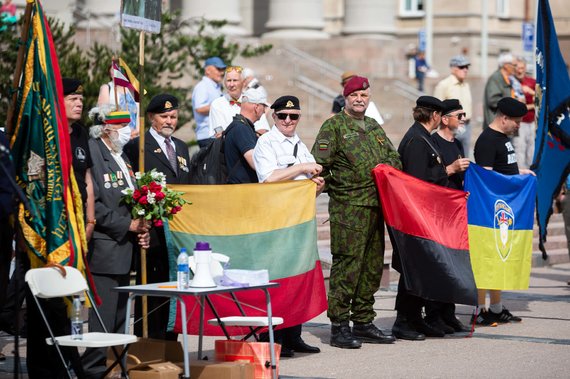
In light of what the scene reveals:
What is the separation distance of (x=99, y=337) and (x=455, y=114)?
5.04 meters

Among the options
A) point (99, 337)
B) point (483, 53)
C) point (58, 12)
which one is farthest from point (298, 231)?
point (483, 53)

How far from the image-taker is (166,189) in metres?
10.4

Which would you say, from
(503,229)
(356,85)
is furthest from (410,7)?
(356,85)

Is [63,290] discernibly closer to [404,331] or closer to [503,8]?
[404,331]

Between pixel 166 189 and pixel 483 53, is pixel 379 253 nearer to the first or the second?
pixel 166 189

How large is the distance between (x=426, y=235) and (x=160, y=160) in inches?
104

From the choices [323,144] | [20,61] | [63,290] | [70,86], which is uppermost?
[20,61]

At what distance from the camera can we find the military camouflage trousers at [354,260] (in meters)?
12.0

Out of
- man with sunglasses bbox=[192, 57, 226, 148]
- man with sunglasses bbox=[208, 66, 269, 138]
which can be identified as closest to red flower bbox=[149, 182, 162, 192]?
man with sunglasses bbox=[208, 66, 269, 138]

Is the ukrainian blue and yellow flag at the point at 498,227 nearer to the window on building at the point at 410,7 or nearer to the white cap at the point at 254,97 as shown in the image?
the white cap at the point at 254,97

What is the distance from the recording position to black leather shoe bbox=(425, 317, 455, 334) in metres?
12.8

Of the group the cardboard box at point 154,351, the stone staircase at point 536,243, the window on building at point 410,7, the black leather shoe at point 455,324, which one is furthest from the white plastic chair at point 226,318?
the window on building at point 410,7

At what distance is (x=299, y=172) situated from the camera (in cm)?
1125

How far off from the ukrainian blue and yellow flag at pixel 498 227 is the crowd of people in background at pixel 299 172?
0.16 m
